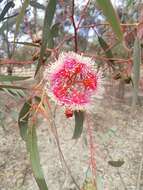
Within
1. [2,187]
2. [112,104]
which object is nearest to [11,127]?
[2,187]

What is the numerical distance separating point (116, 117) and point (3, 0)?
10.1 ft

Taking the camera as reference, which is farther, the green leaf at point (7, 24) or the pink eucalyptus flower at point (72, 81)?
the green leaf at point (7, 24)

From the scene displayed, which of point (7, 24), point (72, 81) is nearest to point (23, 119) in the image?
point (72, 81)

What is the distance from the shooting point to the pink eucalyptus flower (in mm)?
612

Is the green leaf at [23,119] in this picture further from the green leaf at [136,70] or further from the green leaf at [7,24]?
the green leaf at [7,24]

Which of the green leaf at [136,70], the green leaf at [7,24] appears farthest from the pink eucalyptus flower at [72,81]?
the green leaf at [7,24]

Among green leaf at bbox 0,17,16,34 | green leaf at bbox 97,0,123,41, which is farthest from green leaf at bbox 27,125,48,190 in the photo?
green leaf at bbox 0,17,16,34

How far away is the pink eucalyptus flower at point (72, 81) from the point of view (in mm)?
612

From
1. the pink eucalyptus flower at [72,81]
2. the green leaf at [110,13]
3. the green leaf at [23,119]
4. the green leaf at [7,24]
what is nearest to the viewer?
the green leaf at [110,13]

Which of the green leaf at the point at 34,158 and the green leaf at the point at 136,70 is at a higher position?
the green leaf at the point at 136,70

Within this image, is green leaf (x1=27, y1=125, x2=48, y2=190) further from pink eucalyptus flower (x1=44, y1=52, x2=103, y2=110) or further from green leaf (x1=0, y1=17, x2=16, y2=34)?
green leaf (x1=0, y1=17, x2=16, y2=34)

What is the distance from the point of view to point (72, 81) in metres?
0.62

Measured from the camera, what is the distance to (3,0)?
118 centimetres

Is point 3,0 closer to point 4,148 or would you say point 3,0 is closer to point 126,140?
point 4,148
